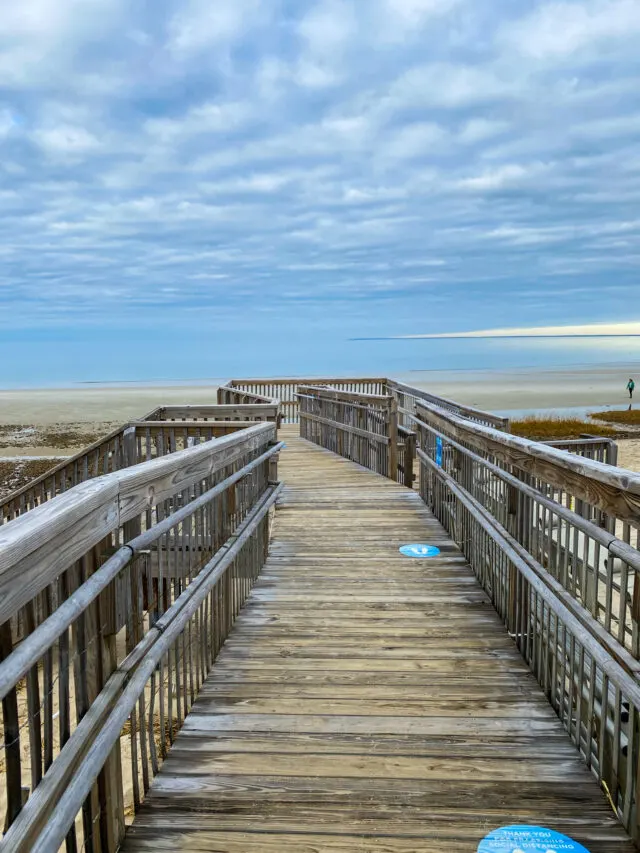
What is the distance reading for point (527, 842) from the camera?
2408mm

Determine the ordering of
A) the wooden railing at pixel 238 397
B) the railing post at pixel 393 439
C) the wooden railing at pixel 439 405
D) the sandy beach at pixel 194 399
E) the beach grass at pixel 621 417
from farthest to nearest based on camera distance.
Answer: the sandy beach at pixel 194 399, the beach grass at pixel 621 417, the wooden railing at pixel 238 397, the railing post at pixel 393 439, the wooden railing at pixel 439 405

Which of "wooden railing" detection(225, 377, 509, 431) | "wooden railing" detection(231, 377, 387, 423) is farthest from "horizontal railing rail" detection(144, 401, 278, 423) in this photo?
"wooden railing" detection(231, 377, 387, 423)

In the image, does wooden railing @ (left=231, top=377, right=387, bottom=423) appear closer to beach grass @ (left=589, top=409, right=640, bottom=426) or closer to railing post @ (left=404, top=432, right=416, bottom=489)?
railing post @ (left=404, top=432, right=416, bottom=489)

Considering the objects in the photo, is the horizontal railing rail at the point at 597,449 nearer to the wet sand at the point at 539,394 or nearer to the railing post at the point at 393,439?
the railing post at the point at 393,439

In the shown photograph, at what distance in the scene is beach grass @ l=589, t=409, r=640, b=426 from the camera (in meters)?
31.7

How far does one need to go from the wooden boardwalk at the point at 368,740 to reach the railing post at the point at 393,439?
15.5 feet

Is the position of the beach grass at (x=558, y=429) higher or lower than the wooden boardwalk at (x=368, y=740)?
higher

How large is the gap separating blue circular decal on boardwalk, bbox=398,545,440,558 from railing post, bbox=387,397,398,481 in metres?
3.67

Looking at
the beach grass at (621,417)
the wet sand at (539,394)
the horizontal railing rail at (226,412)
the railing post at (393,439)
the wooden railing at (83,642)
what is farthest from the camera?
the wet sand at (539,394)

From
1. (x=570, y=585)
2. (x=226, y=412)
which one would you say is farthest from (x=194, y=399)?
(x=570, y=585)

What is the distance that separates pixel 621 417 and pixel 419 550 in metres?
29.6

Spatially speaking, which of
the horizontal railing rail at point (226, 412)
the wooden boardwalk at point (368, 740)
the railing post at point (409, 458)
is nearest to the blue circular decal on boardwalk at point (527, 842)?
the wooden boardwalk at point (368, 740)

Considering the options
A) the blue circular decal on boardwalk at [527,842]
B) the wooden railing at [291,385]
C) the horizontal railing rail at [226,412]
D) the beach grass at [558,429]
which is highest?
the wooden railing at [291,385]

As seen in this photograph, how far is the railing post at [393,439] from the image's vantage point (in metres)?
9.88
